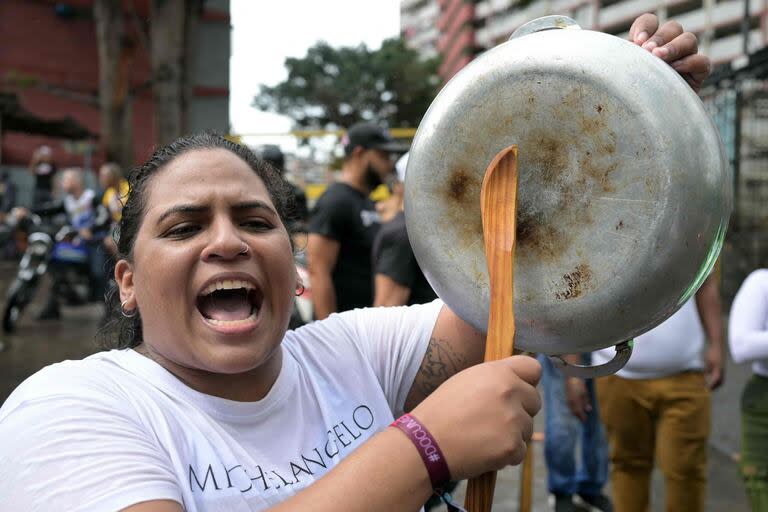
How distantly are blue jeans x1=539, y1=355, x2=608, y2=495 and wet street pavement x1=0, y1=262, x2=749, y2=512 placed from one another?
0.27 meters

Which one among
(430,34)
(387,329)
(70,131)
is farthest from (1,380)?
(430,34)

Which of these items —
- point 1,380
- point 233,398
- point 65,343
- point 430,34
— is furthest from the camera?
point 430,34

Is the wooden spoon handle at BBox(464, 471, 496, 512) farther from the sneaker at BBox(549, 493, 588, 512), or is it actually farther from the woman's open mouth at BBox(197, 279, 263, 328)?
the sneaker at BBox(549, 493, 588, 512)

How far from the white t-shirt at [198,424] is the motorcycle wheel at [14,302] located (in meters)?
7.78

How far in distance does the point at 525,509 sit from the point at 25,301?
6683 mm

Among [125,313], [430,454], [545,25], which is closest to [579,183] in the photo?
[545,25]

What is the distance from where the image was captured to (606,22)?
5262 centimetres

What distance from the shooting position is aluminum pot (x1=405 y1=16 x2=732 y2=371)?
109 centimetres

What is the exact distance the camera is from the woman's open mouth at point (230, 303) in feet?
4.47

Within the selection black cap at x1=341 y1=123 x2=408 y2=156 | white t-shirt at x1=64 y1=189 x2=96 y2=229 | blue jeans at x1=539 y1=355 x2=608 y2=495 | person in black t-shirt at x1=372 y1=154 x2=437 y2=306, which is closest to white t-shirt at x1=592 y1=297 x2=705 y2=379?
blue jeans at x1=539 y1=355 x2=608 y2=495

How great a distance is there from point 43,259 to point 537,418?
5.59m

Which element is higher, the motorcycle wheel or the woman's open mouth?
the woman's open mouth

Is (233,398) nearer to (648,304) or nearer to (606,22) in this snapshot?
(648,304)

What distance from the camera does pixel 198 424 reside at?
1.36 m
